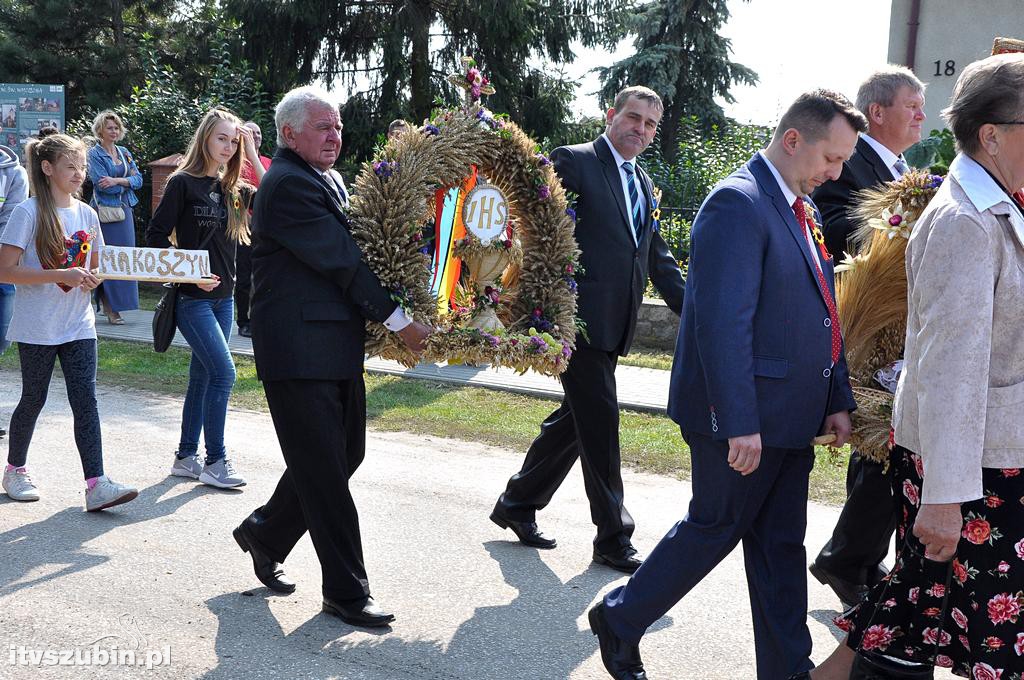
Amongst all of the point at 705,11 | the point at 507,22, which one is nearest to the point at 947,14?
the point at 507,22

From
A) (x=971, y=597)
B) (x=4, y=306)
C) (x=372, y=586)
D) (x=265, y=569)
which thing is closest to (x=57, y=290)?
(x=265, y=569)

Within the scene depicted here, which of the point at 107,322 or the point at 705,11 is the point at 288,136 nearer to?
the point at 107,322

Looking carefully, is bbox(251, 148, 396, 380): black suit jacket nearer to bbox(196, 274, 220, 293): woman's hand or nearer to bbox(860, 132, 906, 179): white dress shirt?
bbox(196, 274, 220, 293): woman's hand

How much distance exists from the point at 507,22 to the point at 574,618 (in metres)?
14.2

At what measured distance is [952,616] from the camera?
2857 millimetres

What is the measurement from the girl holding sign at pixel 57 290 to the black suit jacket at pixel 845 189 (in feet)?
12.1

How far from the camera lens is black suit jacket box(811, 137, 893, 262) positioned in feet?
14.4

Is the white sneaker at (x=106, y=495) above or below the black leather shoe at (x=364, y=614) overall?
above

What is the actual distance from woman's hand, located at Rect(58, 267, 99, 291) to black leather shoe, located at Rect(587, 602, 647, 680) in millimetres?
3343

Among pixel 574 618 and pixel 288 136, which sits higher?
pixel 288 136

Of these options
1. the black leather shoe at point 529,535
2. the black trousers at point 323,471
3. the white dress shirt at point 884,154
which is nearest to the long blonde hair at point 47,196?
the black trousers at point 323,471

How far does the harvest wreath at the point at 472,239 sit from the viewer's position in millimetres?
4117

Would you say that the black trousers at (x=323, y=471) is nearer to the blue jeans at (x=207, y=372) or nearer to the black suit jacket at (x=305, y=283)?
the black suit jacket at (x=305, y=283)

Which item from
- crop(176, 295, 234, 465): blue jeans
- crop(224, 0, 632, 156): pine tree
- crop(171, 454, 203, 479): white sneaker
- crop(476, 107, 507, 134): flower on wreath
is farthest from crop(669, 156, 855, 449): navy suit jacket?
crop(224, 0, 632, 156): pine tree
